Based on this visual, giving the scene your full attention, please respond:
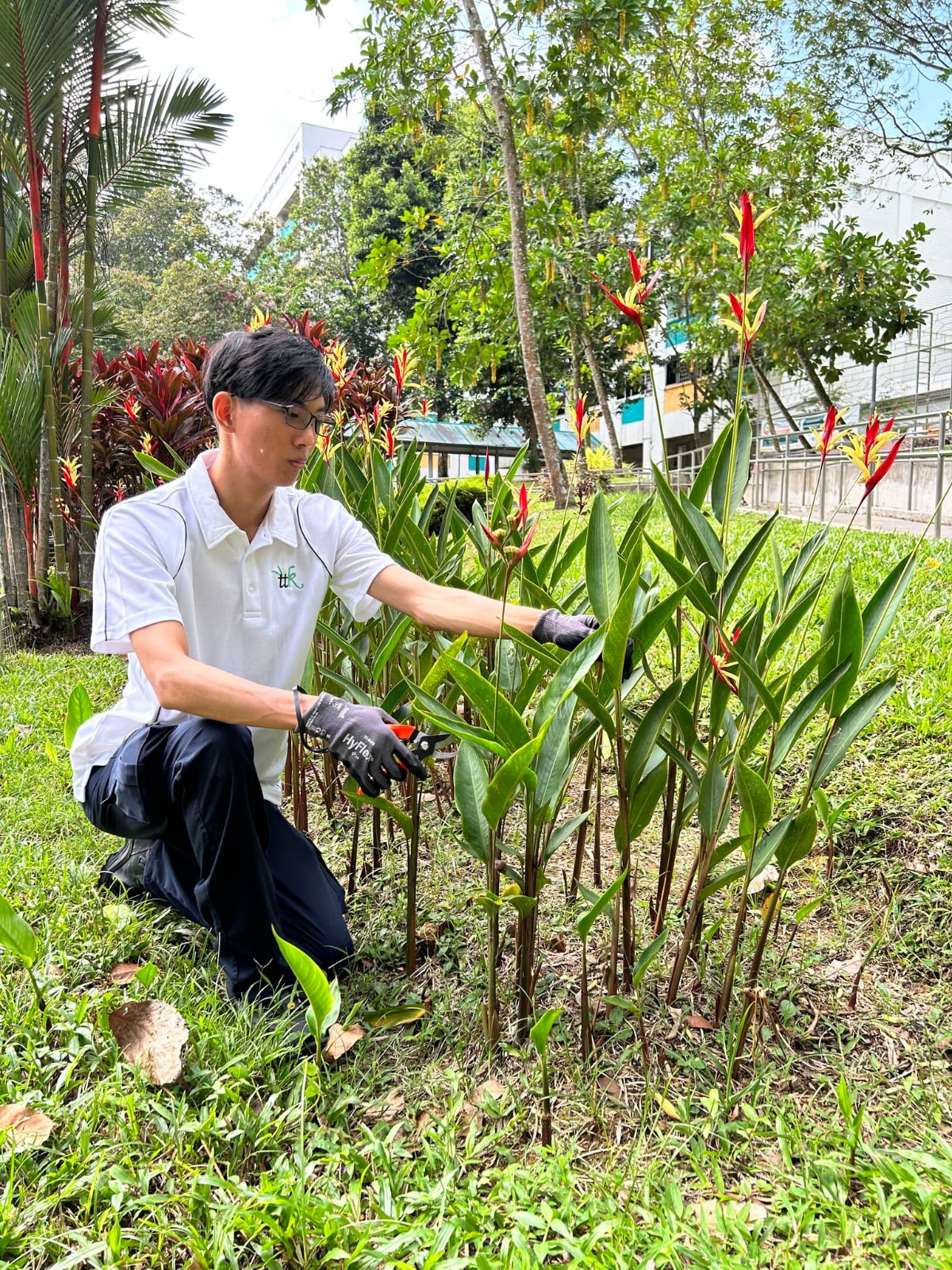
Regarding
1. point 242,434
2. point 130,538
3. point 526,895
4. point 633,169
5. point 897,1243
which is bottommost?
point 897,1243

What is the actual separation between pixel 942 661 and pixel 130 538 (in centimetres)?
241

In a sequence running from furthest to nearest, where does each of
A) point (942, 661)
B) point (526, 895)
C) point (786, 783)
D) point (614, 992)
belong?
point (942, 661) < point (786, 783) < point (614, 992) < point (526, 895)

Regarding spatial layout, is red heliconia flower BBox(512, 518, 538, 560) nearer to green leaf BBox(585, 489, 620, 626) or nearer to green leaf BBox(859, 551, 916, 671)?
green leaf BBox(585, 489, 620, 626)

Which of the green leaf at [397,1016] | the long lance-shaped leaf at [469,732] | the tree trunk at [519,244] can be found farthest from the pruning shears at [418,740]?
the tree trunk at [519,244]

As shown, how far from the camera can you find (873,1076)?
159 cm

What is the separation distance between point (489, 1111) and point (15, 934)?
0.87 m

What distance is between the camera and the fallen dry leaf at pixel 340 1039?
165cm

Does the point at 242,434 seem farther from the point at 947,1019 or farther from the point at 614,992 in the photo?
the point at 947,1019

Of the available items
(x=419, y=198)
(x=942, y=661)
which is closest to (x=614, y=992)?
(x=942, y=661)

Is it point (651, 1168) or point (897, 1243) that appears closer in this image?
point (897, 1243)

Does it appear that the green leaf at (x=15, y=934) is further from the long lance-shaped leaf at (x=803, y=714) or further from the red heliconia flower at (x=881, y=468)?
the red heliconia flower at (x=881, y=468)

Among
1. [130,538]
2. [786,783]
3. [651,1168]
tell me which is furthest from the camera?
[786,783]

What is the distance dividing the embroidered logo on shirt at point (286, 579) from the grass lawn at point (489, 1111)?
0.78 metres

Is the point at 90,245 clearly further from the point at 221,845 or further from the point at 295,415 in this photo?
the point at 221,845
